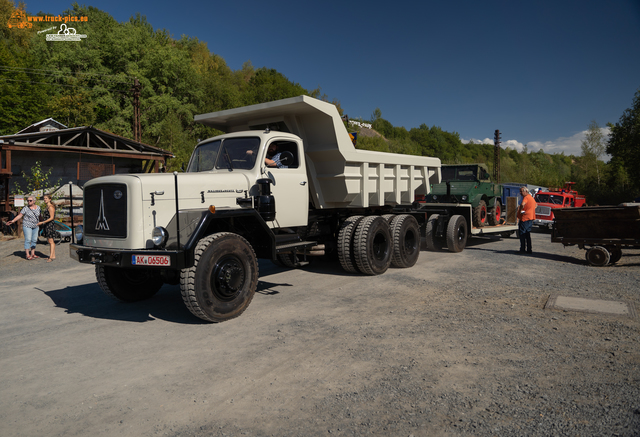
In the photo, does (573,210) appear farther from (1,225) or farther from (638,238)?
(1,225)

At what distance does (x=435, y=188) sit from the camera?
12.8 metres

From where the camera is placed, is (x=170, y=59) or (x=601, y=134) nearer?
(x=170, y=59)

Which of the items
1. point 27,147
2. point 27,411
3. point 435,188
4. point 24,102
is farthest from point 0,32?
point 27,411

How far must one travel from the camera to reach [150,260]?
481 cm

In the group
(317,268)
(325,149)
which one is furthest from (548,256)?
(325,149)

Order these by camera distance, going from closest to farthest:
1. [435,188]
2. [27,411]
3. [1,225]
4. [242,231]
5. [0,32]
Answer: [27,411] → [242,231] → [435,188] → [1,225] → [0,32]

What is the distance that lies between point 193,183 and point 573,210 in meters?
8.58

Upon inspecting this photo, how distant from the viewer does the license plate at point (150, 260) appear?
4723mm

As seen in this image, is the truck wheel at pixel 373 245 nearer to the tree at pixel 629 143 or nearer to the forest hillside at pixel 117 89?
the forest hillside at pixel 117 89

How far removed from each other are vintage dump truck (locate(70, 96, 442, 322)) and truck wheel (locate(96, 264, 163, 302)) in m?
0.02

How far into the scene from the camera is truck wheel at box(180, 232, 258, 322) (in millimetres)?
4945

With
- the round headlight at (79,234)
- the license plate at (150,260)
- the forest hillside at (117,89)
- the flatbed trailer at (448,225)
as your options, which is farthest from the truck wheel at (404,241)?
the forest hillside at (117,89)

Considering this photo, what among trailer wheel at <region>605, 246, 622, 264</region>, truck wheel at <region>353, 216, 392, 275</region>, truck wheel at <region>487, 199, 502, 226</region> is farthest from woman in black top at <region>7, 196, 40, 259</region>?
trailer wheel at <region>605, 246, 622, 264</region>

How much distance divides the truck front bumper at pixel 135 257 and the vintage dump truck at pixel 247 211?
1 centimetres
